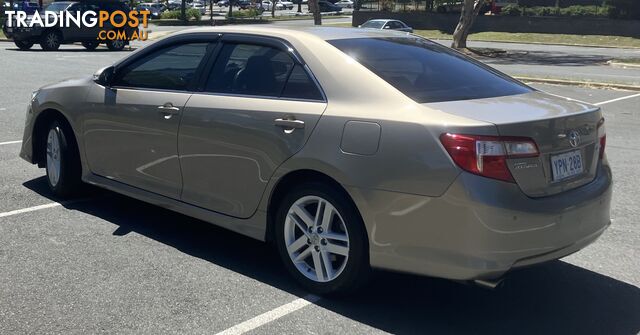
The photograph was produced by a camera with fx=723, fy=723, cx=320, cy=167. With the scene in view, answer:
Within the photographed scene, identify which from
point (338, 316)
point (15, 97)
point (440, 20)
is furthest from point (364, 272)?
point (440, 20)

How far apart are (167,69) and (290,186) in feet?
5.08

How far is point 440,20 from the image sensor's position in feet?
157

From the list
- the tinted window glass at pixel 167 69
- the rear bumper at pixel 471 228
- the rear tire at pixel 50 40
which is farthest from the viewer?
the rear tire at pixel 50 40

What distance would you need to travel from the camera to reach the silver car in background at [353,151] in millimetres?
3684

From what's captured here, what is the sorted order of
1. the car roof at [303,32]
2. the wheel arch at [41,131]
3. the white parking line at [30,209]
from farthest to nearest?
the wheel arch at [41,131] → the white parking line at [30,209] → the car roof at [303,32]

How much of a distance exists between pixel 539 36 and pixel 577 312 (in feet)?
133

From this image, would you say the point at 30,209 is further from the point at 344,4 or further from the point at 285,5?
the point at 285,5

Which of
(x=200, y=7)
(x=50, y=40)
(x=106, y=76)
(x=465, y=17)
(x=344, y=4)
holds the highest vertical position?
(x=344, y=4)

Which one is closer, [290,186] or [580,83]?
[290,186]

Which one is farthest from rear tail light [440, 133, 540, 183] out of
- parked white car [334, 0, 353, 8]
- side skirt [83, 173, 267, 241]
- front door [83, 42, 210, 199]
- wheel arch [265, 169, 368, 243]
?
parked white car [334, 0, 353, 8]

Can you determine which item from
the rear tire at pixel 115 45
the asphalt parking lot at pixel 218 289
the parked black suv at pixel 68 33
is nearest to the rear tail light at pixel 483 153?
the asphalt parking lot at pixel 218 289

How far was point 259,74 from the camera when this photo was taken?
4738mm

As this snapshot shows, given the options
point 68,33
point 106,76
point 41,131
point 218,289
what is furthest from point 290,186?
point 68,33

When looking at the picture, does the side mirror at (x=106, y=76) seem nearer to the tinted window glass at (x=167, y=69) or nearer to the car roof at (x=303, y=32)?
the tinted window glass at (x=167, y=69)
